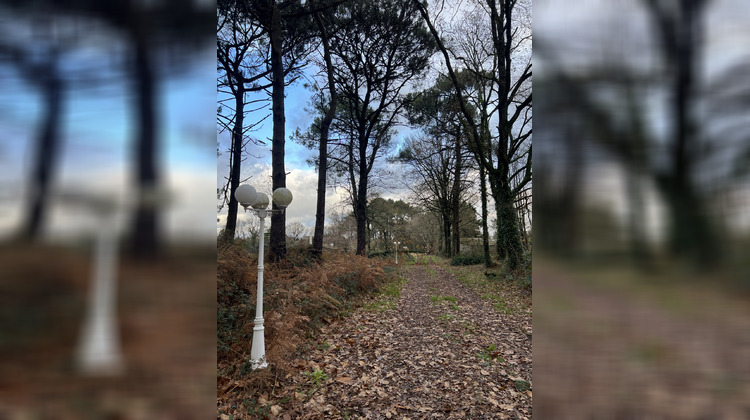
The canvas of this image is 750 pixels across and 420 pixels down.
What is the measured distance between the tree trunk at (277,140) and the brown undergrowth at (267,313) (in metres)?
0.67

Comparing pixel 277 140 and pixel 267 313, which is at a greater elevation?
pixel 277 140

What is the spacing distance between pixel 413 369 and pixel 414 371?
7 centimetres

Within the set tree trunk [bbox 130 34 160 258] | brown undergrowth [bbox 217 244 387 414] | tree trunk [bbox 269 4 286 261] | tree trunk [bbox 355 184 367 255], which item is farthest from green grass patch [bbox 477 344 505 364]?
tree trunk [bbox 355 184 367 255]

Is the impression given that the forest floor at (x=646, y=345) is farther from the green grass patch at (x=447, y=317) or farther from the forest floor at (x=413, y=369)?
the green grass patch at (x=447, y=317)

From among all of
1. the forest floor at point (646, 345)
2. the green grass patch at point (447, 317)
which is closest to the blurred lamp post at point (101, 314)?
the forest floor at point (646, 345)

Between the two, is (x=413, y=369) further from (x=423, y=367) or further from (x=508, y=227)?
(x=508, y=227)

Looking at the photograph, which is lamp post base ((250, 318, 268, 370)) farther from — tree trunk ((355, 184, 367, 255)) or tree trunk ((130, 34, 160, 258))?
tree trunk ((355, 184, 367, 255))

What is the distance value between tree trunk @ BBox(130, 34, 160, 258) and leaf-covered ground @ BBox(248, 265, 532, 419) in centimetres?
317

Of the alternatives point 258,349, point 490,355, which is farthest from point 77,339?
point 490,355

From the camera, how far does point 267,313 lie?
4617 mm

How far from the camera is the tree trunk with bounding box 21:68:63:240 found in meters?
0.72

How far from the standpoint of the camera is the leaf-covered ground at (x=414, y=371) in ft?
10.1

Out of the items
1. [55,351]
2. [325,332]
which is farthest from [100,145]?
[325,332]

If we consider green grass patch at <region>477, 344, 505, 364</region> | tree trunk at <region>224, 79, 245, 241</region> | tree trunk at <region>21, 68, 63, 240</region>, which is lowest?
green grass patch at <region>477, 344, 505, 364</region>
